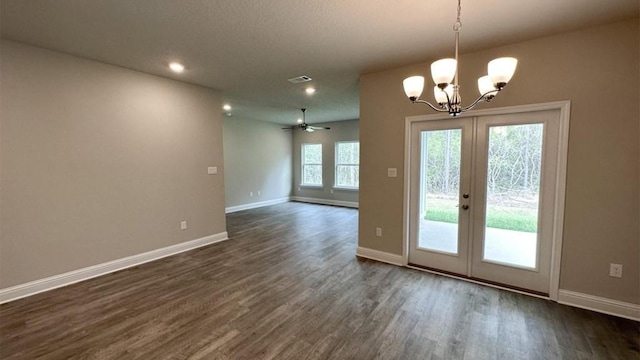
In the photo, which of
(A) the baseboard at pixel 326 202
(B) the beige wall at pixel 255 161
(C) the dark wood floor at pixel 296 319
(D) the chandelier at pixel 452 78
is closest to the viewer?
(D) the chandelier at pixel 452 78

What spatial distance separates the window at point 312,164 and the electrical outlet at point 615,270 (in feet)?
23.2

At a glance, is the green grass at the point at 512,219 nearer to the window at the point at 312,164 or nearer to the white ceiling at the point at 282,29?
the white ceiling at the point at 282,29

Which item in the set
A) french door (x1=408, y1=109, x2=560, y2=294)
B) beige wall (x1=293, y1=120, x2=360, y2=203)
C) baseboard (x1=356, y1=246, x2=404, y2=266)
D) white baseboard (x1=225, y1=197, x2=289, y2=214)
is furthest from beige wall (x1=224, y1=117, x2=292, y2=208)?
french door (x1=408, y1=109, x2=560, y2=294)

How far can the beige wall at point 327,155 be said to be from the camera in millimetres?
8227

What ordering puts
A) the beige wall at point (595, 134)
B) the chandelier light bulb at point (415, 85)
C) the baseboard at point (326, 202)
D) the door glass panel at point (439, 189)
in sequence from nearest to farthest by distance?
the chandelier light bulb at point (415, 85)
the beige wall at point (595, 134)
the door glass panel at point (439, 189)
the baseboard at point (326, 202)

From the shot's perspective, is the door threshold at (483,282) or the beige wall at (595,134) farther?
the door threshold at (483,282)

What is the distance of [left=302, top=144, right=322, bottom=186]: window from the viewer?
356 inches

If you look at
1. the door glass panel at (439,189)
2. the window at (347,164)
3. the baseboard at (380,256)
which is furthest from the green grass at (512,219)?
the window at (347,164)

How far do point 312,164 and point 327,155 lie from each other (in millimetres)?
743

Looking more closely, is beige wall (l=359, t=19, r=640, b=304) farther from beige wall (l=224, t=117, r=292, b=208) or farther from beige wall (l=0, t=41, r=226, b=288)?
beige wall (l=224, t=117, r=292, b=208)

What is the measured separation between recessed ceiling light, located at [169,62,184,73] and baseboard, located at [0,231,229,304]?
2.54 meters

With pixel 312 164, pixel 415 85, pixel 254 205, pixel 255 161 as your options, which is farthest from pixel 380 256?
pixel 312 164

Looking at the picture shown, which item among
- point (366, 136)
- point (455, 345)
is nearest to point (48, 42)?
point (366, 136)

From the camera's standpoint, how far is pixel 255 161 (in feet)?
27.0
